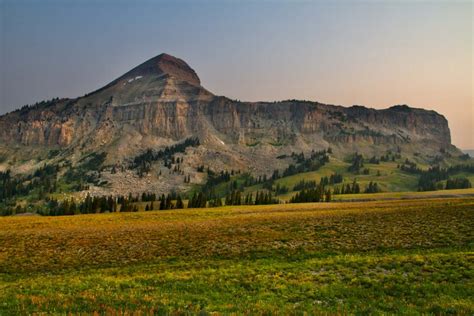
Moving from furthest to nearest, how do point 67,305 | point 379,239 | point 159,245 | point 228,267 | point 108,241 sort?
point 108,241 → point 159,245 → point 379,239 → point 228,267 → point 67,305

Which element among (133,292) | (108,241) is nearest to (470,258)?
(133,292)

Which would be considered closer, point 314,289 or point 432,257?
point 314,289

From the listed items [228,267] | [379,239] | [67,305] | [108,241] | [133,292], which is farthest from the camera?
[108,241]

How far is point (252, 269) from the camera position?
26.0m

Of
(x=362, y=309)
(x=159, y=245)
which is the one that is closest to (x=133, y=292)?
(x=362, y=309)

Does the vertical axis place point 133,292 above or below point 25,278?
above

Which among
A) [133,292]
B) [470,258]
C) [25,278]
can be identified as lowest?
[25,278]

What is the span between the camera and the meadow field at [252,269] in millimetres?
16859

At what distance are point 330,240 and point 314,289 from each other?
1830 centimetres

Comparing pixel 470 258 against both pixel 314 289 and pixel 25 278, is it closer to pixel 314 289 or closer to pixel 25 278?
pixel 314 289

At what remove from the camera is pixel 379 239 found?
36219 mm

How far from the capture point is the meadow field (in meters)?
16.9

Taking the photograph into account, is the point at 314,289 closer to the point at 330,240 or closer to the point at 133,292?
the point at 133,292

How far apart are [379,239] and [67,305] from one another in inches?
1215
